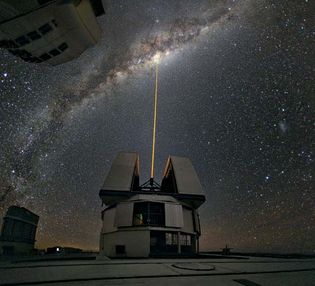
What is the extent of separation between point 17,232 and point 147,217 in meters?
23.3

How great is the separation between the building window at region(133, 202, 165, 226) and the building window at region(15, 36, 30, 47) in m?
18.9

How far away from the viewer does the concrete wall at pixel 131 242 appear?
74.3ft

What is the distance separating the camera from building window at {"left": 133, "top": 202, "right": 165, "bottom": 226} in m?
23.9

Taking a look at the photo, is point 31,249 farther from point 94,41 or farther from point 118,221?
point 94,41

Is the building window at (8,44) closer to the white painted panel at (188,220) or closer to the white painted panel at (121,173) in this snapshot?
the white painted panel at (121,173)

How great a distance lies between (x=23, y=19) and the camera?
15.5 meters

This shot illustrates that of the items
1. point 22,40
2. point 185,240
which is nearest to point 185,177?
point 185,240

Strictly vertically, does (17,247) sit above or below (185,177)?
below

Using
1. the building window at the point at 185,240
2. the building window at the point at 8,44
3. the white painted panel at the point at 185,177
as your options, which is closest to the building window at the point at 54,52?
the building window at the point at 8,44

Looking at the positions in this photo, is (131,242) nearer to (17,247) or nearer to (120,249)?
(120,249)

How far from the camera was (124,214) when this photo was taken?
24062mm

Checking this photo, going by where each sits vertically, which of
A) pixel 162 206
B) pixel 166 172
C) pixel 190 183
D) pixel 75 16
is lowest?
pixel 162 206

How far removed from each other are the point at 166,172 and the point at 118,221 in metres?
13.1

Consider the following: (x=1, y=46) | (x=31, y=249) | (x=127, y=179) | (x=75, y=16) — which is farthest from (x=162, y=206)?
(x=31, y=249)
